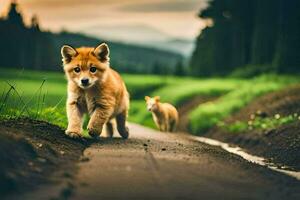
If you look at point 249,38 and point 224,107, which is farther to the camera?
point 249,38

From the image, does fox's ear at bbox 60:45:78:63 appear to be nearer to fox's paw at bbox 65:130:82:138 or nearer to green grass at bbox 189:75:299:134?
fox's paw at bbox 65:130:82:138

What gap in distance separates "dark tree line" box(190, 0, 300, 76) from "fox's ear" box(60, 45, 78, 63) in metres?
23.5

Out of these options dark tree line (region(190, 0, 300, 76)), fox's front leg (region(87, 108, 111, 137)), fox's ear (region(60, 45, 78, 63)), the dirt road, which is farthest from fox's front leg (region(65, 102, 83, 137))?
dark tree line (region(190, 0, 300, 76))

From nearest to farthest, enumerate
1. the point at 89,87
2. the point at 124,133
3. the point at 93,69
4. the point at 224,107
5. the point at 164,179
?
the point at 164,179, the point at 93,69, the point at 89,87, the point at 124,133, the point at 224,107

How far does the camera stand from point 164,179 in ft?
26.3

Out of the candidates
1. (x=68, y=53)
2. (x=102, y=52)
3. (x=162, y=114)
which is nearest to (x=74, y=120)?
(x=68, y=53)

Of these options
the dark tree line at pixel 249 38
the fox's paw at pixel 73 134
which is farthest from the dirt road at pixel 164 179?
the dark tree line at pixel 249 38

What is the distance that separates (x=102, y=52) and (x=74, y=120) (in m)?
1.39

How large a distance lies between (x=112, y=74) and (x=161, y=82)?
32201mm

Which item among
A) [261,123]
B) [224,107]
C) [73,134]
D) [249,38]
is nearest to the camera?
[73,134]

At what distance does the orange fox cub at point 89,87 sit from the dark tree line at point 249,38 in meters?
23.2

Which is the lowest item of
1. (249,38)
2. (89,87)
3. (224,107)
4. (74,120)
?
(74,120)

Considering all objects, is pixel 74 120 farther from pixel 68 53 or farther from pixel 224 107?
pixel 224 107

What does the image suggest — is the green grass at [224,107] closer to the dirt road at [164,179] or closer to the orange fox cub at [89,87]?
the orange fox cub at [89,87]
